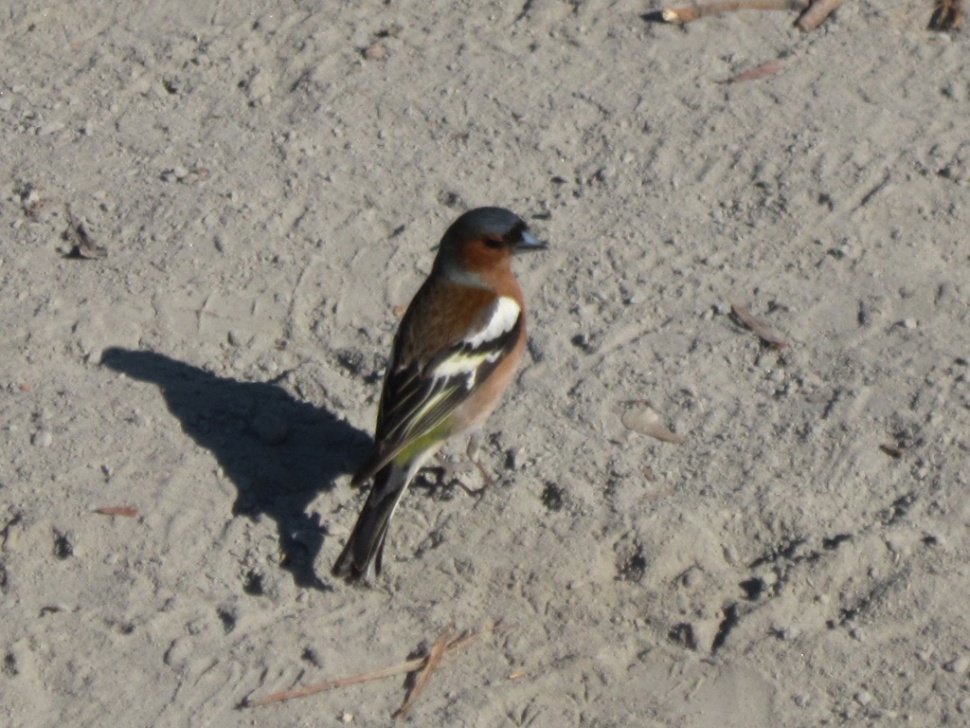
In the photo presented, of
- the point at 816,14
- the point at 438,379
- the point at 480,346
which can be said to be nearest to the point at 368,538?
the point at 438,379

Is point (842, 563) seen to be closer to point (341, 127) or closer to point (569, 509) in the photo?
point (569, 509)

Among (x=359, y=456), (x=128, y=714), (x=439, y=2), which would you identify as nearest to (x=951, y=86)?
(x=439, y=2)

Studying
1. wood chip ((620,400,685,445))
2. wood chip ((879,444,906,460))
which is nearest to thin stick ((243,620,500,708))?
wood chip ((620,400,685,445))

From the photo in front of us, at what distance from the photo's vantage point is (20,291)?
8078mm

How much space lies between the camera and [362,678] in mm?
6301

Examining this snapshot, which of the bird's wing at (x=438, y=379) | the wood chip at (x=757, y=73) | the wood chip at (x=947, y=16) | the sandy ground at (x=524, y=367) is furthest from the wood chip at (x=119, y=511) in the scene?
the wood chip at (x=947, y=16)

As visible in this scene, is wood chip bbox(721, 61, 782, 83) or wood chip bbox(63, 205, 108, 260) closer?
wood chip bbox(63, 205, 108, 260)

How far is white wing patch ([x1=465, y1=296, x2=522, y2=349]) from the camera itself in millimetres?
7074

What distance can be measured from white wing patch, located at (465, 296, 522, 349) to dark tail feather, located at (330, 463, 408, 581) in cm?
75

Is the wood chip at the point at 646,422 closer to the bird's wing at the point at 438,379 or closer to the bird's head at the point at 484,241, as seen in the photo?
the bird's wing at the point at 438,379

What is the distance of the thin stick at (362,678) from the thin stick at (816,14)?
4.19 metres

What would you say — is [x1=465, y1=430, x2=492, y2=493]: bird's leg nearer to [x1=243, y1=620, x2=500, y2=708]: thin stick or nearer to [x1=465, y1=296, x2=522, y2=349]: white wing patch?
[x1=465, y1=296, x2=522, y2=349]: white wing patch

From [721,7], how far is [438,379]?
333cm

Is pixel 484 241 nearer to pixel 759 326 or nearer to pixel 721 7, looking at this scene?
pixel 759 326
